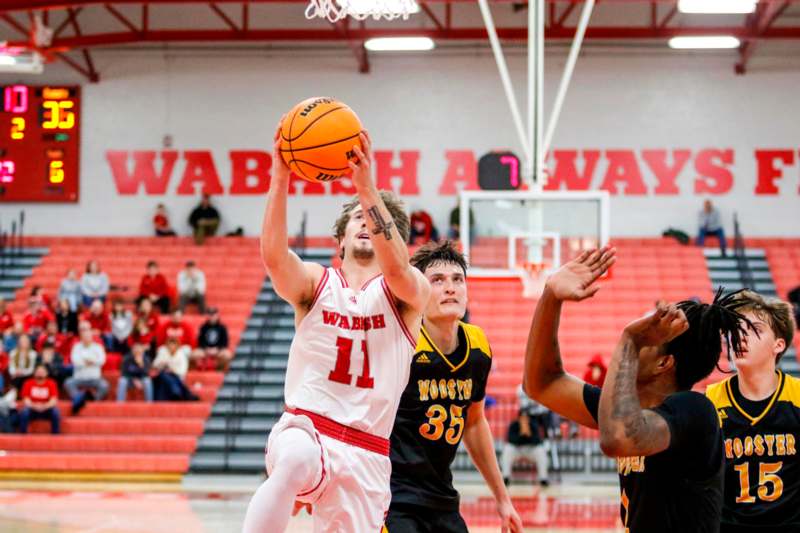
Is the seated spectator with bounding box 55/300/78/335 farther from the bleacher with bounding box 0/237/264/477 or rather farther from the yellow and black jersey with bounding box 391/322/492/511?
the yellow and black jersey with bounding box 391/322/492/511

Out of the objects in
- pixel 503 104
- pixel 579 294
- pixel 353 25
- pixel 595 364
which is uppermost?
pixel 353 25

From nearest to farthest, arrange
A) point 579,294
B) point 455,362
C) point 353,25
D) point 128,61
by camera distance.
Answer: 1. point 579,294
2. point 455,362
3. point 353,25
4. point 128,61

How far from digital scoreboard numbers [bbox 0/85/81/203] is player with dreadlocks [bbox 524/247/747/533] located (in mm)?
21454

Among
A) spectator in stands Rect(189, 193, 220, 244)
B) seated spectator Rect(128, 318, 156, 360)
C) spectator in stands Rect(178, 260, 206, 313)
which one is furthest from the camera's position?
spectator in stands Rect(189, 193, 220, 244)

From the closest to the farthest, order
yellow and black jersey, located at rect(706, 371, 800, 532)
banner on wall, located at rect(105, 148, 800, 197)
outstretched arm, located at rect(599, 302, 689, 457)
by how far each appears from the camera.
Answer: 1. outstretched arm, located at rect(599, 302, 689, 457)
2. yellow and black jersey, located at rect(706, 371, 800, 532)
3. banner on wall, located at rect(105, 148, 800, 197)

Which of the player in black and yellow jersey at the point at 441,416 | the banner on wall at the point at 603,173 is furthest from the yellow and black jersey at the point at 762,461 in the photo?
the banner on wall at the point at 603,173

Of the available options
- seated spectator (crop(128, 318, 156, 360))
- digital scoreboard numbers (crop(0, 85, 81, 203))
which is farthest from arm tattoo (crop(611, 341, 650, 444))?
digital scoreboard numbers (crop(0, 85, 81, 203))

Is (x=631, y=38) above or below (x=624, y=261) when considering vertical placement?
above

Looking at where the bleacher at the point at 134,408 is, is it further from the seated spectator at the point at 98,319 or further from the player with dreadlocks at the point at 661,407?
the player with dreadlocks at the point at 661,407

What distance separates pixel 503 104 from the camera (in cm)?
2467

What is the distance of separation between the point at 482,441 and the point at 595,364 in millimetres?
11186

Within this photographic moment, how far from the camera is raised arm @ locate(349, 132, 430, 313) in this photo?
4406 millimetres

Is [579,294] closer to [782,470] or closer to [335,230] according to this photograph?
[335,230]

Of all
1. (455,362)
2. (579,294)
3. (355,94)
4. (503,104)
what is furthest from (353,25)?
(579,294)
